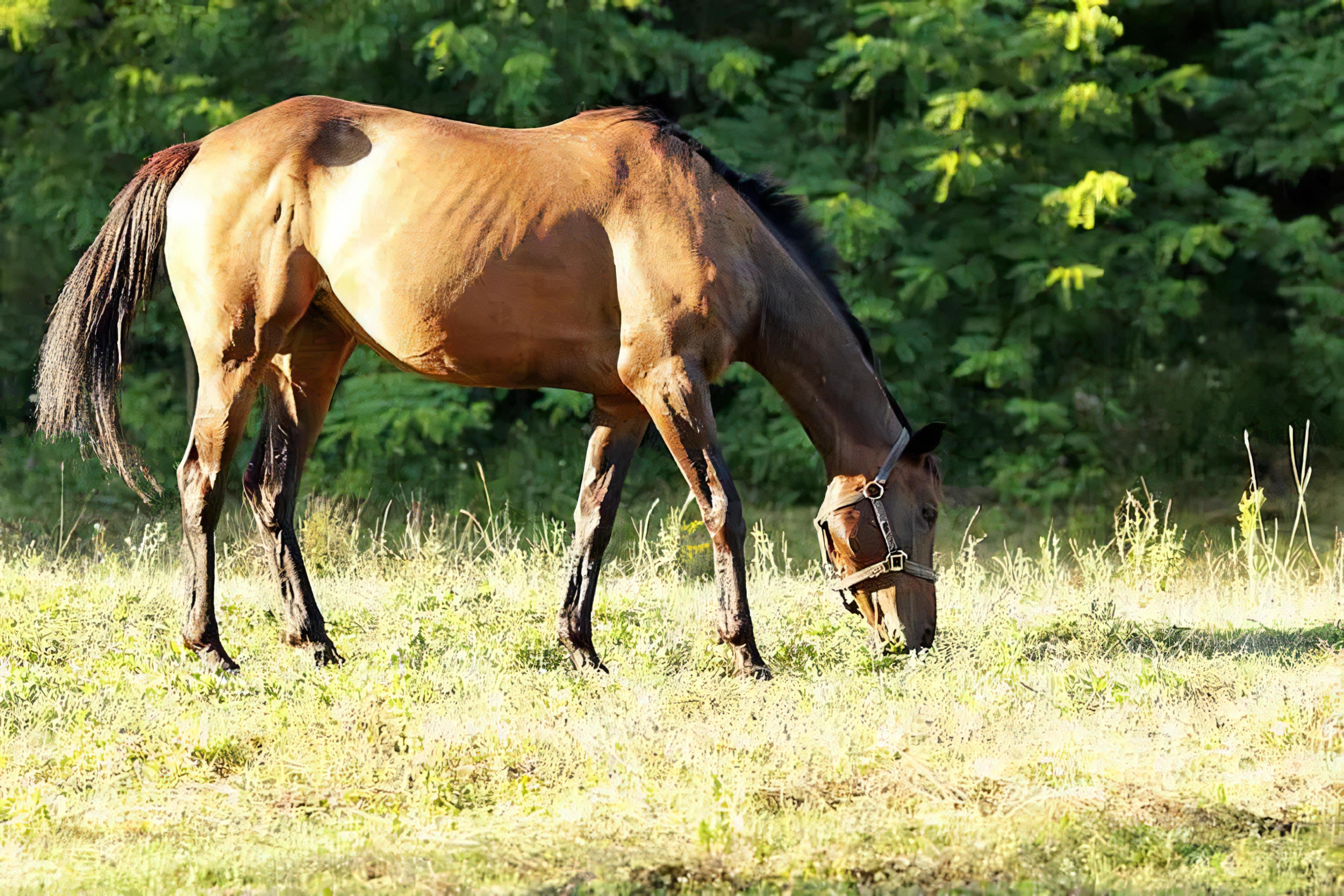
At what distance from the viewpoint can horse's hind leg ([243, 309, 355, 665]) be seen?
5.94 m

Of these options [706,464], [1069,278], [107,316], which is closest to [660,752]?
[706,464]

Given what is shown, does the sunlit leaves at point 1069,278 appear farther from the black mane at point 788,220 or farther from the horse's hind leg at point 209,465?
the horse's hind leg at point 209,465

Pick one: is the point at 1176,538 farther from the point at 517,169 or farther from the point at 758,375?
the point at 517,169

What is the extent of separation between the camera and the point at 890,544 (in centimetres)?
Answer: 559

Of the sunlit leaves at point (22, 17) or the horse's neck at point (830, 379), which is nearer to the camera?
the horse's neck at point (830, 379)

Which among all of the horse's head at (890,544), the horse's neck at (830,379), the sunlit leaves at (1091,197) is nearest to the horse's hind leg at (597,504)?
the horse's neck at (830,379)

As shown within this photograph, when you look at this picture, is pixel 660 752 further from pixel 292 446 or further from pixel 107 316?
pixel 107 316

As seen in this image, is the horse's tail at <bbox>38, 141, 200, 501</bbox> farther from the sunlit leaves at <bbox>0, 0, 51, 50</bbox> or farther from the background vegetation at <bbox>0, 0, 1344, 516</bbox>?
the sunlit leaves at <bbox>0, 0, 51, 50</bbox>

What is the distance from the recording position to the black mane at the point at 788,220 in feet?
18.9

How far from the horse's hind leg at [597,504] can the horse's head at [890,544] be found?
898 mm

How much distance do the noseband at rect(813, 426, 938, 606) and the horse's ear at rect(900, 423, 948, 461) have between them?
1.0 inches

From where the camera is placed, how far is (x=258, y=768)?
167 inches

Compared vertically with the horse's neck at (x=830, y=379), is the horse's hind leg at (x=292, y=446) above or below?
below

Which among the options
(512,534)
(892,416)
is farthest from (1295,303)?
(892,416)
